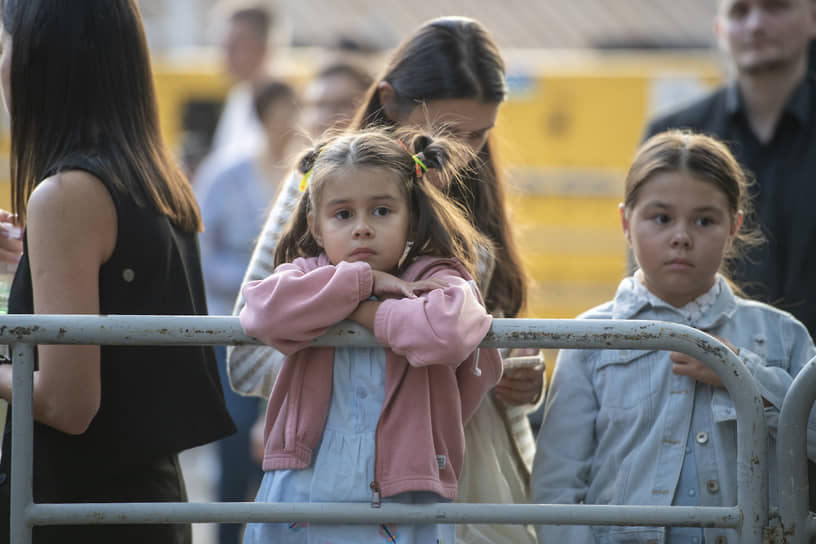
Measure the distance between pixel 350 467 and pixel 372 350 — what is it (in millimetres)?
235

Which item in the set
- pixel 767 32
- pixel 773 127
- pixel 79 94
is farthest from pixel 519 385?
pixel 767 32

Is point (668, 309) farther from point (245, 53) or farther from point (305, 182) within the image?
point (245, 53)

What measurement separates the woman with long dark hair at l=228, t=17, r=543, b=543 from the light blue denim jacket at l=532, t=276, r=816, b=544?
10 cm

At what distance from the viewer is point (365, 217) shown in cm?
214

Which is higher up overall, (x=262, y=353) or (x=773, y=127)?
(x=773, y=127)

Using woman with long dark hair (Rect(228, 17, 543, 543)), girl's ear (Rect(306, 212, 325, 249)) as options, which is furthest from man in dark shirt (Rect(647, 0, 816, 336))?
girl's ear (Rect(306, 212, 325, 249))

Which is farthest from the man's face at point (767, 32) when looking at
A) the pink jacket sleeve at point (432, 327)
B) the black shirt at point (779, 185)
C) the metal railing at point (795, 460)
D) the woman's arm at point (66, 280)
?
the woman's arm at point (66, 280)

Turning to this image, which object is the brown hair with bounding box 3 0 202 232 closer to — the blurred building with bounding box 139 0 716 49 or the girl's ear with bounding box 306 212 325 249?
the girl's ear with bounding box 306 212 325 249

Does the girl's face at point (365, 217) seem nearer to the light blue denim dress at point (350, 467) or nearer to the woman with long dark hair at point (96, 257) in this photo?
the light blue denim dress at point (350, 467)

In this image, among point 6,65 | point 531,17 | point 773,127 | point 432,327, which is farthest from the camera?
point 531,17

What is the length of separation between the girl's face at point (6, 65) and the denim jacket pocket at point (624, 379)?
1.45 metres

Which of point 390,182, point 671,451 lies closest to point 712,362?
point 671,451

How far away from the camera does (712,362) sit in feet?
6.77

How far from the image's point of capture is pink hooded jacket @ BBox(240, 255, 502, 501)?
1.98 meters
